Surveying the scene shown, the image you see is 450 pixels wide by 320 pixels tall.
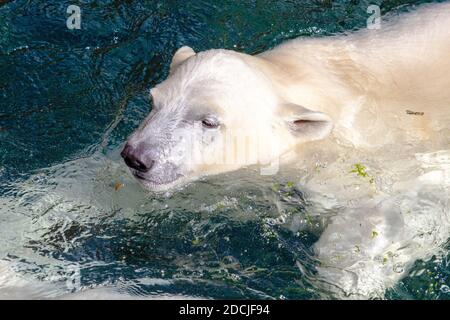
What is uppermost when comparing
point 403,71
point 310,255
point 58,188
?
point 403,71

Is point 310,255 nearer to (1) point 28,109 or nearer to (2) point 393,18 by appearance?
(2) point 393,18

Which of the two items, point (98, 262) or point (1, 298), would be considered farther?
point (98, 262)

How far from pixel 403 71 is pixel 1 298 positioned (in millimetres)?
3038

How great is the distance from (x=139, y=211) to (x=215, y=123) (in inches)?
40.3

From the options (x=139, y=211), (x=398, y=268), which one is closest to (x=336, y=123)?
(x=398, y=268)

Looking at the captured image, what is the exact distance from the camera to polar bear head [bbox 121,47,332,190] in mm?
4559

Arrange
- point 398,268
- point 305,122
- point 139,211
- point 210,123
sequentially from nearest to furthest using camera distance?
1. point 210,123
2. point 305,122
3. point 398,268
4. point 139,211

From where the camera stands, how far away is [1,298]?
168 inches

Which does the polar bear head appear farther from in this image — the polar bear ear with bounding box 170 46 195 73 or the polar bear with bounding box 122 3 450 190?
the polar bear ear with bounding box 170 46 195 73

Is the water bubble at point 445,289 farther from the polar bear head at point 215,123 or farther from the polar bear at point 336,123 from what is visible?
the polar bear head at point 215,123

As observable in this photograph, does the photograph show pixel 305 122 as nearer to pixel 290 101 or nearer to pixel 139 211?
pixel 290 101

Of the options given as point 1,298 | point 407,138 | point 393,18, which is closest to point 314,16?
point 393,18

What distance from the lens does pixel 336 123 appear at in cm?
492

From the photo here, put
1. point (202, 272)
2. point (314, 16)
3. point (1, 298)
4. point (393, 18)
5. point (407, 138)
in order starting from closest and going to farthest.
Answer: point (1, 298), point (202, 272), point (407, 138), point (393, 18), point (314, 16)
